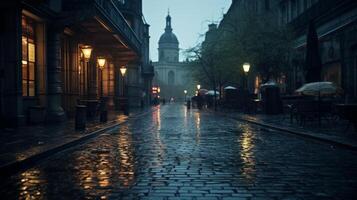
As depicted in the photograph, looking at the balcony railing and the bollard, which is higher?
the balcony railing

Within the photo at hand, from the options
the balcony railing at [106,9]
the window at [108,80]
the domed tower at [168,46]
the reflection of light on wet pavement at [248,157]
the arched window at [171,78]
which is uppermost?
the domed tower at [168,46]

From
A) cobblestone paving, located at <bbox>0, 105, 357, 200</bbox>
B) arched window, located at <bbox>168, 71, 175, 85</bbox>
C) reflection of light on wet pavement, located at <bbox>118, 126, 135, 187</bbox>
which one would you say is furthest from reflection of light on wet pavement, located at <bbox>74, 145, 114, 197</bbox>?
arched window, located at <bbox>168, 71, 175, 85</bbox>

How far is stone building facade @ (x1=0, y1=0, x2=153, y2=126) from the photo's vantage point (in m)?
16.4

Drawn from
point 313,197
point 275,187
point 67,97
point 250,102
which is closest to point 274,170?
point 275,187

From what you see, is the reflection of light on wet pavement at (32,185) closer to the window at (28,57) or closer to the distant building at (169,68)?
the window at (28,57)

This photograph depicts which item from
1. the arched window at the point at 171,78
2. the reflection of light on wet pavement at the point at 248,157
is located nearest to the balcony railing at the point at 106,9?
the reflection of light on wet pavement at the point at 248,157

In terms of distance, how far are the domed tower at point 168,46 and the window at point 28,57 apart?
437ft

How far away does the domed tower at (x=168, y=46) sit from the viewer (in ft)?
497

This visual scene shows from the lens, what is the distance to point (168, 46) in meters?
153

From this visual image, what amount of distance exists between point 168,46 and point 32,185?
148m

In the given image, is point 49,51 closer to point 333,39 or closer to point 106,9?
point 106,9

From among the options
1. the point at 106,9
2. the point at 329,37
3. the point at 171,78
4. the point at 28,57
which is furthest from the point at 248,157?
the point at 171,78

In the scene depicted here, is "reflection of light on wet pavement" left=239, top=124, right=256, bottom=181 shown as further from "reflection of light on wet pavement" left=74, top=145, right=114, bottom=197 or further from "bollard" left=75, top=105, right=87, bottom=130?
"bollard" left=75, top=105, right=87, bottom=130

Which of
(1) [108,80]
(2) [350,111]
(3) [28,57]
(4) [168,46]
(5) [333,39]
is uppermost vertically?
(4) [168,46]
